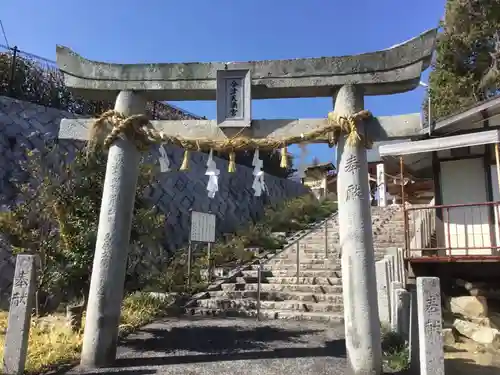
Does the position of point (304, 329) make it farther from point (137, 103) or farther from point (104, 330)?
point (137, 103)

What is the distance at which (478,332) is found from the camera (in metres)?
8.02

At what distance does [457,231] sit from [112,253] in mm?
8894

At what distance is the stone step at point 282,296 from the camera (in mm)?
9664

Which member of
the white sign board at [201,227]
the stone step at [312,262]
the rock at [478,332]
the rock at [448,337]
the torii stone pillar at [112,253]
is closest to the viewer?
the torii stone pillar at [112,253]

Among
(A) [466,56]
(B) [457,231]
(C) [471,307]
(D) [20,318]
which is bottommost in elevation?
(C) [471,307]

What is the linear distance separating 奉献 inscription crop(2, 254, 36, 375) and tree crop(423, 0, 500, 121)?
47.1 feet

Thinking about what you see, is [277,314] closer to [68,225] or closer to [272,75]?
[68,225]

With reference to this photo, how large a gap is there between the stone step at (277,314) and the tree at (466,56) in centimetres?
974

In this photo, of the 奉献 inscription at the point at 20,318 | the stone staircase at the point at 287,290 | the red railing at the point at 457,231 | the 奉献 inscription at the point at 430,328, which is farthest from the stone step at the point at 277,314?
the 奉献 inscription at the point at 20,318

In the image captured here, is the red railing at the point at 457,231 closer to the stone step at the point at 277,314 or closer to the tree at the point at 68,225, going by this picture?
the stone step at the point at 277,314

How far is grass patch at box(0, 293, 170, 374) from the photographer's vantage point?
17.6 ft

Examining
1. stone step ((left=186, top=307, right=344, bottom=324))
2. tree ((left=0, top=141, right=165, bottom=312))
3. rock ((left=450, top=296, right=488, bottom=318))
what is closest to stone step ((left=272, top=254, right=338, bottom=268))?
stone step ((left=186, top=307, right=344, bottom=324))

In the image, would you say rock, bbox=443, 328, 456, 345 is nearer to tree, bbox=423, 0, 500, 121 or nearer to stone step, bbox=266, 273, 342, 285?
stone step, bbox=266, 273, 342, 285

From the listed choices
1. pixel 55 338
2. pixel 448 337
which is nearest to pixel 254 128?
pixel 55 338
